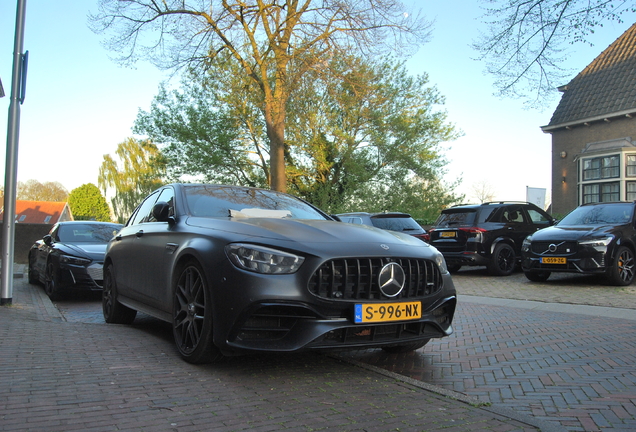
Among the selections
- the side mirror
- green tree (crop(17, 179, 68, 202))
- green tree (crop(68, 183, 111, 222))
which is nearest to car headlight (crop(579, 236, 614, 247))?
the side mirror

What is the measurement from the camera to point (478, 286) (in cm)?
1151

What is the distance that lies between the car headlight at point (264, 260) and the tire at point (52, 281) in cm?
631

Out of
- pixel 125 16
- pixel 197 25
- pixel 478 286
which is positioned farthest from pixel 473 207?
pixel 125 16

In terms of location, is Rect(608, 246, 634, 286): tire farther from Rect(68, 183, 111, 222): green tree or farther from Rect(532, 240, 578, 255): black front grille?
Rect(68, 183, 111, 222): green tree

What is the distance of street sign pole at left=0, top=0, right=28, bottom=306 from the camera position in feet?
26.0

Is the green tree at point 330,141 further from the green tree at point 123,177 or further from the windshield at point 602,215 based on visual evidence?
the green tree at point 123,177

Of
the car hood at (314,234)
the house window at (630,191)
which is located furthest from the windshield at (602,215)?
the house window at (630,191)

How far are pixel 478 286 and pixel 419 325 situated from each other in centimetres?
760

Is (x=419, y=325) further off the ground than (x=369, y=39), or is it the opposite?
(x=369, y=39)

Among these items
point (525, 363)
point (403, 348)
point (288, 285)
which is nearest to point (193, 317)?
point (288, 285)

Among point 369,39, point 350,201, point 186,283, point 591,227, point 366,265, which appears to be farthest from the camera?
point 350,201

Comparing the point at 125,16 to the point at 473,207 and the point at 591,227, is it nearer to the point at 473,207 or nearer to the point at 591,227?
the point at 473,207

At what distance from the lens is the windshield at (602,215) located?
1132cm

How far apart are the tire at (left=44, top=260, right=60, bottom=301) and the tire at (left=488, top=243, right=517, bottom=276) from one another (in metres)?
9.06
